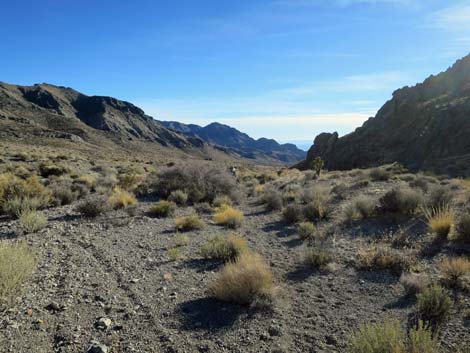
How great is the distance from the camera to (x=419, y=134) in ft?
139

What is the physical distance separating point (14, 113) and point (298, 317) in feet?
315

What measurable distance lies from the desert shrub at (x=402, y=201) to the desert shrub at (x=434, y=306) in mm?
6540

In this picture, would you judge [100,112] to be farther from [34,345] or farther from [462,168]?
[34,345]

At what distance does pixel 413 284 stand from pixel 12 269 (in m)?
6.47

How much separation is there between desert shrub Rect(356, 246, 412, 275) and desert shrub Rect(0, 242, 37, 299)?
6189 millimetres

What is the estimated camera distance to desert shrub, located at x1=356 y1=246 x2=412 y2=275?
700cm

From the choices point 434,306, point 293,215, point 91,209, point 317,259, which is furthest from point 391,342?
point 91,209

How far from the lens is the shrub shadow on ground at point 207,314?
202 inches

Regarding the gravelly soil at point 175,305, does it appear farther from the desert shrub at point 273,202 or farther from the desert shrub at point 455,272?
the desert shrub at point 273,202

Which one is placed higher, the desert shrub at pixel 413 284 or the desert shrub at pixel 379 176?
the desert shrub at pixel 379 176

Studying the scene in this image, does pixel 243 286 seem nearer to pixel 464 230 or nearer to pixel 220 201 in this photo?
pixel 464 230

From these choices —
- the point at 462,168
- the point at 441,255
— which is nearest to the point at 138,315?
the point at 441,255

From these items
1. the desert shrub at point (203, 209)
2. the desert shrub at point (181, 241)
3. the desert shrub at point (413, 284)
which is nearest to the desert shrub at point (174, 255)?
the desert shrub at point (181, 241)

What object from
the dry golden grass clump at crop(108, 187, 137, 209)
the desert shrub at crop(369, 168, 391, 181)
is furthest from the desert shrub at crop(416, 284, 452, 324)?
the desert shrub at crop(369, 168, 391, 181)
